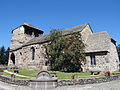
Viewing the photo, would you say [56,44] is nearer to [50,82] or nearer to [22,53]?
[50,82]

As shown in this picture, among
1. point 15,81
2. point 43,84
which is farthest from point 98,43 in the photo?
point 15,81

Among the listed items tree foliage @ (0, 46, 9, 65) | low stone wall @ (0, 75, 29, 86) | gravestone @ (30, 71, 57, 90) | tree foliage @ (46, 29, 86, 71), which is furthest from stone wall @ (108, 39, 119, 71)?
tree foliage @ (0, 46, 9, 65)

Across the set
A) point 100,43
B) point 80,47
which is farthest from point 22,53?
point 100,43

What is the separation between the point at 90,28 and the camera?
25.0 meters

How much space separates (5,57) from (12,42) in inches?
843

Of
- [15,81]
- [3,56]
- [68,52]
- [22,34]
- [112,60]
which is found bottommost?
[15,81]

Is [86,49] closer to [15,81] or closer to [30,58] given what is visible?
[15,81]

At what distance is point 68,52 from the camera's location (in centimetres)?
1681

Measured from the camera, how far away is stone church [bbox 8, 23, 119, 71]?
17812 millimetres

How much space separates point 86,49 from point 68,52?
→ 4.99 meters

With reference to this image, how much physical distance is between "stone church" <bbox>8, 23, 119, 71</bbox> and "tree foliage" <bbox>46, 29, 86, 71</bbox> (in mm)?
2461

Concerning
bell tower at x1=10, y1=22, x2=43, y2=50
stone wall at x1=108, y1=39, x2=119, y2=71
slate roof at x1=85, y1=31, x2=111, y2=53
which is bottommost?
stone wall at x1=108, y1=39, x2=119, y2=71

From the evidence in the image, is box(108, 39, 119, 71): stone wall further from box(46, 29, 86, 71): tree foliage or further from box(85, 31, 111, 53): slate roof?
box(46, 29, 86, 71): tree foliage

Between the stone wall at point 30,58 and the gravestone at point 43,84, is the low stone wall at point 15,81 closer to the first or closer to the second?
the gravestone at point 43,84
